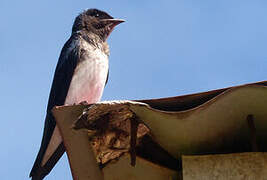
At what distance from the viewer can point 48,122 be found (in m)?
6.56

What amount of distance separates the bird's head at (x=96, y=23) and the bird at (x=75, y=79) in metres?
0.11

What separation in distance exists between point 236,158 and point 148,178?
24.2 inches

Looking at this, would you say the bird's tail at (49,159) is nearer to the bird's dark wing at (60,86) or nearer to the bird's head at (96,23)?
the bird's dark wing at (60,86)

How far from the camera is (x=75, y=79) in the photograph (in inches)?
267

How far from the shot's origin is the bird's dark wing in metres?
6.11

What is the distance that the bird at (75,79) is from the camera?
6320 mm

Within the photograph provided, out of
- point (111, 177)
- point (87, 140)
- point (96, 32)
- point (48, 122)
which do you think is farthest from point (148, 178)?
point (96, 32)

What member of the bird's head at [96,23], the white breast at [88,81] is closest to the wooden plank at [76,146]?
the white breast at [88,81]

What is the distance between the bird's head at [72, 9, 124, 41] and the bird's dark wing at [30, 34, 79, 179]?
0.33 metres

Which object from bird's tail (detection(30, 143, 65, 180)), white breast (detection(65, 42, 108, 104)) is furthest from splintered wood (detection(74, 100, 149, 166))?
white breast (detection(65, 42, 108, 104))

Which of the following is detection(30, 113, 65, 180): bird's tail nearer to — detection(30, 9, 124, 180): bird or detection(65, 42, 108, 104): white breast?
detection(30, 9, 124, 180): bird

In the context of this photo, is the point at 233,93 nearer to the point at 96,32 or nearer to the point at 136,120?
the point at 136,120

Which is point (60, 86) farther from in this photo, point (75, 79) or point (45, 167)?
point (45, 167)

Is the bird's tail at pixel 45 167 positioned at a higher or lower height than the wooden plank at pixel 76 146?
higher
